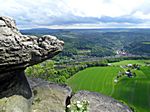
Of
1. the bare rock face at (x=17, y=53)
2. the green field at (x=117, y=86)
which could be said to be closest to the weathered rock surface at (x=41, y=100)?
the bare rock face at (x=17, y=53)

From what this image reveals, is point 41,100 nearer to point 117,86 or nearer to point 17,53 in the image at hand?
point 17,53

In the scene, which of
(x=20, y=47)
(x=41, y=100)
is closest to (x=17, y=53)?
(x=20, y=47)

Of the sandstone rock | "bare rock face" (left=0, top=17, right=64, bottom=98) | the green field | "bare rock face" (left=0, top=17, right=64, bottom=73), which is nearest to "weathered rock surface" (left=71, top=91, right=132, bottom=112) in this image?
the sandstone rock

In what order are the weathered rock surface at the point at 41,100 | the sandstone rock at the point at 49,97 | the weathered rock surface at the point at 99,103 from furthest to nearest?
the weathered rock surface at the point at 99,103, the sandstone rock at the point at 49,97, the weathered rock surface at the point at 41,100

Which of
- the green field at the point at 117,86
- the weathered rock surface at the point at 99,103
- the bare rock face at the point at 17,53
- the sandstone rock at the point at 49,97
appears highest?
the bare rock face at the point at 17,53

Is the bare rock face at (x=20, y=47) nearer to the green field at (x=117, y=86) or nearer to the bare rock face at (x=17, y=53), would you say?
the bare rock face at (x=17, y=53)

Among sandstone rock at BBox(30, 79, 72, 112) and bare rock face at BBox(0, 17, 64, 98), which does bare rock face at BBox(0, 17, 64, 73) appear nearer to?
bare rock face at BBox(0, 17, 64, 98)
